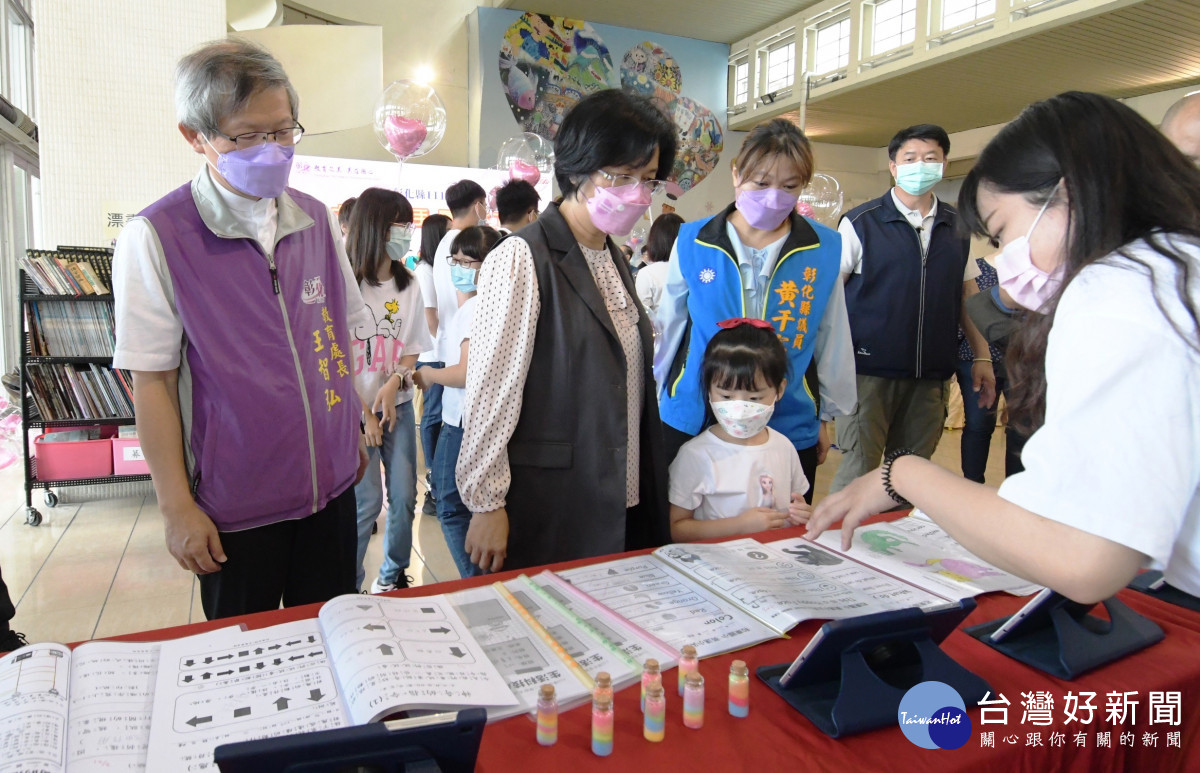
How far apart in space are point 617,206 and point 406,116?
13.4 ft

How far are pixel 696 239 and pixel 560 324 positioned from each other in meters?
0.76

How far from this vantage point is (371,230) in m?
2.49

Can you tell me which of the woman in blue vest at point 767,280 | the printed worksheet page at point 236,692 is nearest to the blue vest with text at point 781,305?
the woman in blue vest at point 767,280

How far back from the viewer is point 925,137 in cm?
279

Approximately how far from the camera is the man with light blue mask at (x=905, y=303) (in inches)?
106

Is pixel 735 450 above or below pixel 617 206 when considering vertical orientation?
below

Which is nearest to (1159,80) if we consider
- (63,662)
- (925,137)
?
(925,137)

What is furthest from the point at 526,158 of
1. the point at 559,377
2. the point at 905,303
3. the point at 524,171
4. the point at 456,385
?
the point at 559,377

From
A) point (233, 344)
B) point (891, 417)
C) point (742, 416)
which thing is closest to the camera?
point (233, 344)

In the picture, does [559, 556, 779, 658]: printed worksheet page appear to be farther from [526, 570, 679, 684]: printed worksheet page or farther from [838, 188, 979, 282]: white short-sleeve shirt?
[838, 188, 979, 282]: white short-sleeve shirt

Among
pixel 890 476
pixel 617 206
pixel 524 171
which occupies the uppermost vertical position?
pixel 524 171

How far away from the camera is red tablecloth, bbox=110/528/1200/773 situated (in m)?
0.74

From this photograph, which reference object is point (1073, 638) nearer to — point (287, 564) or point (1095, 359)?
point (1095, 359)

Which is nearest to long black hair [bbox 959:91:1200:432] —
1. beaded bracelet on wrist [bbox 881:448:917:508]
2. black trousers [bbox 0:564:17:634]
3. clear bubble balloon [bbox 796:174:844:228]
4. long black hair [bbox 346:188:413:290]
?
beaded bracelet on wrist [bbox 881:448:917:508]
